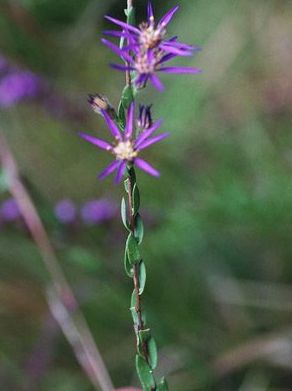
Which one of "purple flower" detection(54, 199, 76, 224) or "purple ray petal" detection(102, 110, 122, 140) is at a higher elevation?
"purple flower" detection(54, 199, 76, 224)

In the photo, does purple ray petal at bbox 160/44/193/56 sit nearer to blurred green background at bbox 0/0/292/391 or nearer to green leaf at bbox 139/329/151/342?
green leaf at bbox 139/329/151/342

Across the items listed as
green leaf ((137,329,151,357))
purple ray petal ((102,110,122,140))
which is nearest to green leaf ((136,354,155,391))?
green leaf ((137,329,151,357))

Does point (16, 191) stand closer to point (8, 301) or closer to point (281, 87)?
point (8, 301)

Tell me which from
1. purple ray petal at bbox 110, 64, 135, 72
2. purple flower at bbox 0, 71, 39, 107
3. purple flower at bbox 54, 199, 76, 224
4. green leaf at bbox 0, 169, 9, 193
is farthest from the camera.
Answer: purple flower at bbox 0, 71, 39, 107

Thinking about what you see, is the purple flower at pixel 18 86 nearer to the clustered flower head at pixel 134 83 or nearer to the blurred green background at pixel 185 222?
the blurred green background at pixel 185 222

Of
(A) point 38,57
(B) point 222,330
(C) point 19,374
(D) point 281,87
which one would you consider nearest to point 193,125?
(D) point 281,87

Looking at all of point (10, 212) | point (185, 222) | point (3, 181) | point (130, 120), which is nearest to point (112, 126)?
point (130, 120)
